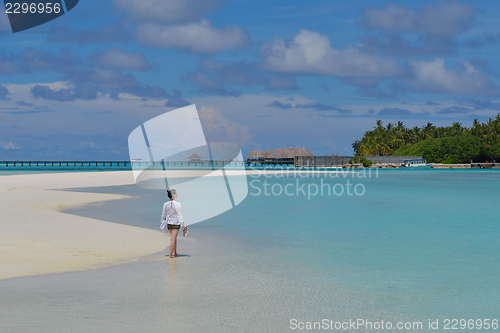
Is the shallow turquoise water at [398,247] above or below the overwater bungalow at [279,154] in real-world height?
below

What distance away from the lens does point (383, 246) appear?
14031mm

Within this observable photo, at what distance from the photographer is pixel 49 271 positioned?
31.4ft

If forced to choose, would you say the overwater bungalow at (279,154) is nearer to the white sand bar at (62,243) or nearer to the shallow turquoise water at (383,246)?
the shallow turquoise water at (383,246)

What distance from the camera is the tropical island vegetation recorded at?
11150 cm

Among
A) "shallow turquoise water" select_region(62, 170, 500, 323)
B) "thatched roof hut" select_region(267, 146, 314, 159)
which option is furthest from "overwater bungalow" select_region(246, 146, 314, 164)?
"shallow turquoise water" select_region(62, 170, 500, 323)

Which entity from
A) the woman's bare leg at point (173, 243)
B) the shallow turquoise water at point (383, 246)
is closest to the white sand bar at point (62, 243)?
the woman's bare leg at point (173, 243)

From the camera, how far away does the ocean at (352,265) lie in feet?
24.2

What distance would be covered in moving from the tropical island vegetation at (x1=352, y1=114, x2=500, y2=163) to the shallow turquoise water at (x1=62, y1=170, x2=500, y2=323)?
9276 centimetres

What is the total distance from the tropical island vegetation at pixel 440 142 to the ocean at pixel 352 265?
98233mm

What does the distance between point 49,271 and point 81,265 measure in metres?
0.78

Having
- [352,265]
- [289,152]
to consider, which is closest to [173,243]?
[352,265]

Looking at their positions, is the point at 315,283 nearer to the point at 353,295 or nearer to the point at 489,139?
the point at 353,295

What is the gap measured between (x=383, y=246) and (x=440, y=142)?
112m

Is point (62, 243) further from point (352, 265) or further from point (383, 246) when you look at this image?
point (383, 246)
